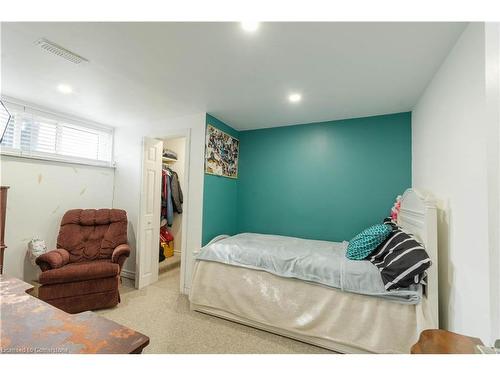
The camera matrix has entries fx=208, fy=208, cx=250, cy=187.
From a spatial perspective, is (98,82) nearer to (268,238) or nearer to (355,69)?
(355,69)

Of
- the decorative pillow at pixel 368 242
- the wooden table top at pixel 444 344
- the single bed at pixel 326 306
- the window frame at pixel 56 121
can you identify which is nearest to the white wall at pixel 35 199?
the window frame at pixel 56 121

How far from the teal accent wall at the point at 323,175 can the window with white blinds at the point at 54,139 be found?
222cm

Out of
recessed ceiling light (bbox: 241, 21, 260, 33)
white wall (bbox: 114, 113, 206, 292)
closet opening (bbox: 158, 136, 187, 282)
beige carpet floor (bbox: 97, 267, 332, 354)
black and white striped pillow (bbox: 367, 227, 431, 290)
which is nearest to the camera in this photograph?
recessed ceiling light (bbox: 241, 21, 260, 33)

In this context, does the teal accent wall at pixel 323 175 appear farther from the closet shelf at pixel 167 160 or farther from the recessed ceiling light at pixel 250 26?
the recessed ceiling light at pixel 250 26

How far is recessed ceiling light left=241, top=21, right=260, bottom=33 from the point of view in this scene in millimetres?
1212

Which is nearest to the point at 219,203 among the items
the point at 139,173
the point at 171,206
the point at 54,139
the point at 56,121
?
the point at 139,173

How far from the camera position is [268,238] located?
9.07ft

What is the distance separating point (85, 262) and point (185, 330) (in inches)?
59.3

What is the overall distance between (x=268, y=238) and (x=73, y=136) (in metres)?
3.10

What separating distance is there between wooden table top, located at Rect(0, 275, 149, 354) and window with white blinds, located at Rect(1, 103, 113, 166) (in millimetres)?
2347

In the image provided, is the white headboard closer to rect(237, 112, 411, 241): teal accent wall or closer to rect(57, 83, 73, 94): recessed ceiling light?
rect(237, 112, 411, 241): teal accent wall

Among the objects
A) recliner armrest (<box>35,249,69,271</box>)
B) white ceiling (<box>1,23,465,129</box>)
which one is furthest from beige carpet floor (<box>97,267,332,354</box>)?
white ceiling (<box>1,23,465,129</box>)
